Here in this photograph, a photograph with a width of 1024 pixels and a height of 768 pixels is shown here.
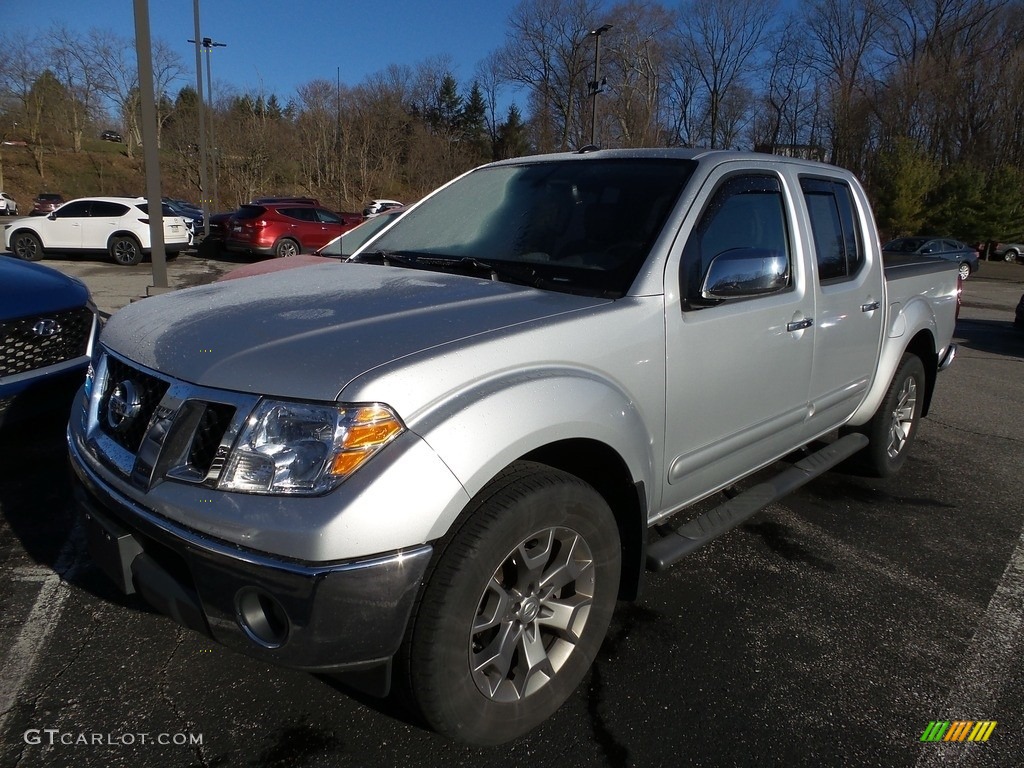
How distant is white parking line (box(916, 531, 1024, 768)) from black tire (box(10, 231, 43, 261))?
21.1 m

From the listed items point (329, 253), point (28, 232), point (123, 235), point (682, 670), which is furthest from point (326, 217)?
point (682, 670)

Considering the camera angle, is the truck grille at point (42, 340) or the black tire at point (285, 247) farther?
the black tire at point (285, 247)

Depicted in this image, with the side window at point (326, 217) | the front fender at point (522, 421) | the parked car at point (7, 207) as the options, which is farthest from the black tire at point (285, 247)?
the parked car at point (7, 207)

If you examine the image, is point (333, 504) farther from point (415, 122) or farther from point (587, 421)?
point (415, 122)

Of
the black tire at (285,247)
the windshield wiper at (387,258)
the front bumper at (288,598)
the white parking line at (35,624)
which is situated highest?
the black tire at (285,247)

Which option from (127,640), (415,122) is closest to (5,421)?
(127,640)

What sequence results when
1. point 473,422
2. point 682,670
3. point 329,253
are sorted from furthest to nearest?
point 329,253 → point 682,670 → point 473,422

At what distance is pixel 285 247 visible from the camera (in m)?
19.5

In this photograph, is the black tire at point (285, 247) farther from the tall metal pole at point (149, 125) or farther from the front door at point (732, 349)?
the front door at point (732, 349)

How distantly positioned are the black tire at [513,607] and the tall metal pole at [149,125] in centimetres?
972

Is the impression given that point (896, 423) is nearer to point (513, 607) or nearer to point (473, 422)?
point (513, 607)

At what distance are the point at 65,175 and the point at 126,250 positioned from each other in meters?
42.9

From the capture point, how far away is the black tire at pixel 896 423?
4387mm

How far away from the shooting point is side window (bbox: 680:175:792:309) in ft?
8.89
